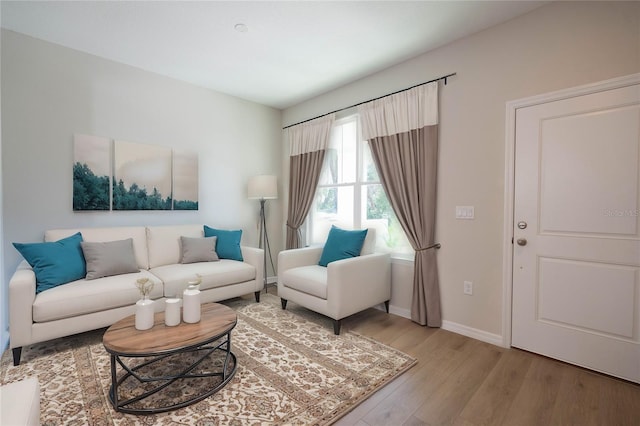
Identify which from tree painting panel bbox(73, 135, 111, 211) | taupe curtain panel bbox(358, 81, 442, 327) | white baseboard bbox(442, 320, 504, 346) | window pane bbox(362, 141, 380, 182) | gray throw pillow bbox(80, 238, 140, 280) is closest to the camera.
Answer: white baseboard bbox(442, 320, 504, 346)

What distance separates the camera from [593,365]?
81.4 inches

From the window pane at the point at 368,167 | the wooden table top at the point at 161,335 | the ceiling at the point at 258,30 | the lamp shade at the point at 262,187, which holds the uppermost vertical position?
the ceiling at the point at 258,30

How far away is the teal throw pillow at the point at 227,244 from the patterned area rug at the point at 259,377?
3.17 ft

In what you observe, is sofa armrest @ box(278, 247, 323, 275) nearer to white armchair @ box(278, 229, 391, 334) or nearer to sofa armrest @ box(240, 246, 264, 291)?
white armchair @ box(278, 229, 391, 334)

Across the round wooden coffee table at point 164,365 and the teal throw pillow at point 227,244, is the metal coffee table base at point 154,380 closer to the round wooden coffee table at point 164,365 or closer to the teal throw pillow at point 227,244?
the round wooden coffee table at point 164,365

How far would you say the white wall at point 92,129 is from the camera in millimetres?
2648

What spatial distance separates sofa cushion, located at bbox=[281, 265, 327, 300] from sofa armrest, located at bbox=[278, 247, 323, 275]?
0.07 m

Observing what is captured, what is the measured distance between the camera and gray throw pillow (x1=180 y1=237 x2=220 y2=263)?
130 inches

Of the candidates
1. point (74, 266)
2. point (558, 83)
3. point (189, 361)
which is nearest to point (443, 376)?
point (189, 361)

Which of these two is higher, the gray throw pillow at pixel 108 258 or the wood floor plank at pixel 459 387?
the gray throw pillow at pixel 108 258

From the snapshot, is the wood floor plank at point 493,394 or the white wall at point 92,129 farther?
the white wall at point 92,129

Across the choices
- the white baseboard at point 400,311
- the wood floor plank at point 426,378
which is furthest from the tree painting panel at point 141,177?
the wood floor plank at point 426,378

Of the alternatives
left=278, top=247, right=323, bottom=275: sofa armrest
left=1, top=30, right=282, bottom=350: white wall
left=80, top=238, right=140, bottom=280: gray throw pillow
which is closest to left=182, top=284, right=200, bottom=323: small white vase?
left=80, top=238, right=140, bottom=280: gray throw pillow

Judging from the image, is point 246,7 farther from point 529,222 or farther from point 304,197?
point 529,222
